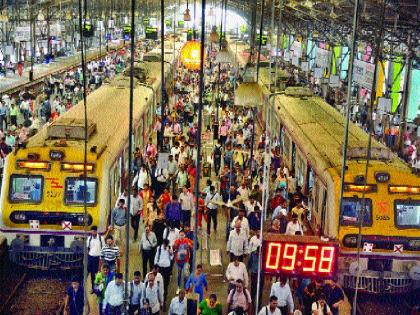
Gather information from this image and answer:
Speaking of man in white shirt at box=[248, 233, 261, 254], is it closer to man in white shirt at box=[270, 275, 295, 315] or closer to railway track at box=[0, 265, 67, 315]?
man in white shirt at box=[270, 275, 295, 315]

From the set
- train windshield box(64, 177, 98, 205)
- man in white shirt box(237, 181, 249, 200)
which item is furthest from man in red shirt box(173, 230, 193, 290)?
man in white shirt box(237, 181, 249, 200)

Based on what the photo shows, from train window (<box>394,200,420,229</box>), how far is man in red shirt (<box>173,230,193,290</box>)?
407 centimetres

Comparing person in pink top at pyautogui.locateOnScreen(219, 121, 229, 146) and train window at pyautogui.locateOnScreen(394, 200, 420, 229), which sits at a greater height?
train window at pyautogui.locateOnScreen(394, 200, 420, 229)

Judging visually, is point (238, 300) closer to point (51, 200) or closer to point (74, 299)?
point (74, 299)

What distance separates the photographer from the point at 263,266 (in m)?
8.65

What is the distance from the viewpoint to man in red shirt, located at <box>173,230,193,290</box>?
12.4 meters

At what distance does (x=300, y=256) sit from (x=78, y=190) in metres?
6.15

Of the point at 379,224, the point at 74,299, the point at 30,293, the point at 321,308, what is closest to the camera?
the point at 321,308

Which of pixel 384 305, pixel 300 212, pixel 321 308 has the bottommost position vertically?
pixel 384 305

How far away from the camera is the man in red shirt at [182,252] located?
40.8 feet

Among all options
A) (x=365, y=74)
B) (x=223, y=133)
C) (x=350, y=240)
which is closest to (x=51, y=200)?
(x=350, y=240)

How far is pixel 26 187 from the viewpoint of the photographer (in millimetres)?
13469

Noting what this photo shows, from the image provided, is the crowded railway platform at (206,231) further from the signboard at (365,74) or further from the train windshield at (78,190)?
the signboard at (365,74)

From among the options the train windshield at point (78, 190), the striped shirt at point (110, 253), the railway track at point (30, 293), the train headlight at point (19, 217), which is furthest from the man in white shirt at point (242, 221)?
the train headlight at point (19, 217)
